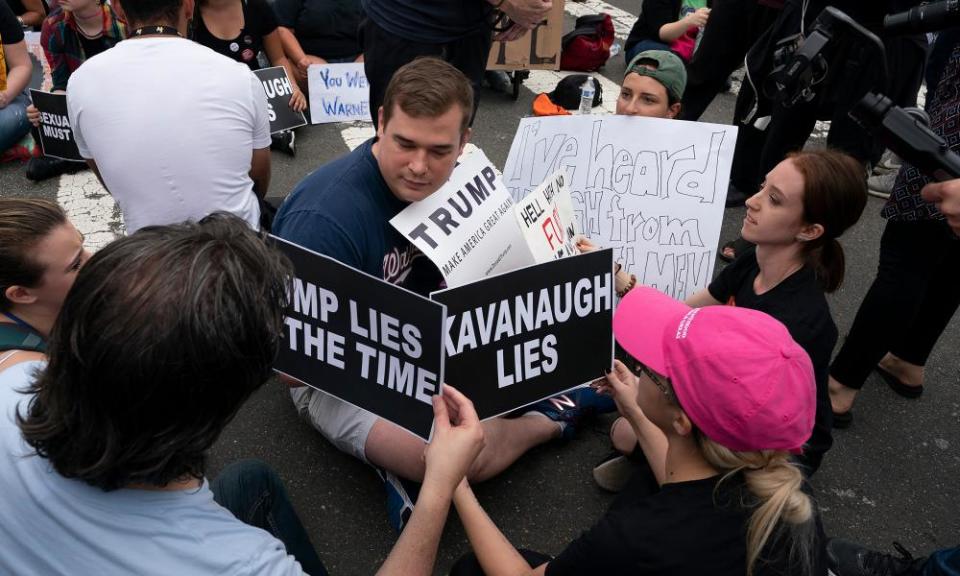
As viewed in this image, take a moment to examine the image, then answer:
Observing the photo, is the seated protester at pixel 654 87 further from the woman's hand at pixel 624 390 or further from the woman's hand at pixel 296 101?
the woman's hand at pixel 296 101

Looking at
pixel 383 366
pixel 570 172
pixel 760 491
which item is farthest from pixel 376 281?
pixel 570 172

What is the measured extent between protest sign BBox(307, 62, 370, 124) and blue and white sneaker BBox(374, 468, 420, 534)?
11.1 ft

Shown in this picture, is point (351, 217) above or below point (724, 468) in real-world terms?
above

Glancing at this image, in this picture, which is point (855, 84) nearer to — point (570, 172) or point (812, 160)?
point (812, 160)

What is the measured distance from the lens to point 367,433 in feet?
7.63

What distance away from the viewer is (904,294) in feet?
8.71

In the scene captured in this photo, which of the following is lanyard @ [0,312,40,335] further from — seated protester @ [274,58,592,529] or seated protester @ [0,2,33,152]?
Answer: seated protester @ [0,2,33,152]

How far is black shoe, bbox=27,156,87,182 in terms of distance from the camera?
4.31 meters

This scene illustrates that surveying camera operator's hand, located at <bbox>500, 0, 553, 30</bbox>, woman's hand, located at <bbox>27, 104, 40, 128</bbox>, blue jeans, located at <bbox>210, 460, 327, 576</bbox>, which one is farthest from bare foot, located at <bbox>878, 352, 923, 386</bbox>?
woman's hand, located at <bbox>27, 104, 40, 128</bbox>

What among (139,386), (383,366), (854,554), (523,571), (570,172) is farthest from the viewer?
(570,172)

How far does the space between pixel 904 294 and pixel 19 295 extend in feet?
9.78

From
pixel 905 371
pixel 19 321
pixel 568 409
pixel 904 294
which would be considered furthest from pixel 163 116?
pixel 905 371

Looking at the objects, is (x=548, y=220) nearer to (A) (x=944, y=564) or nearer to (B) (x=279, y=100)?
(A) (x=944, y=564)

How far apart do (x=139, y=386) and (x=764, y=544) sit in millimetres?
1187
